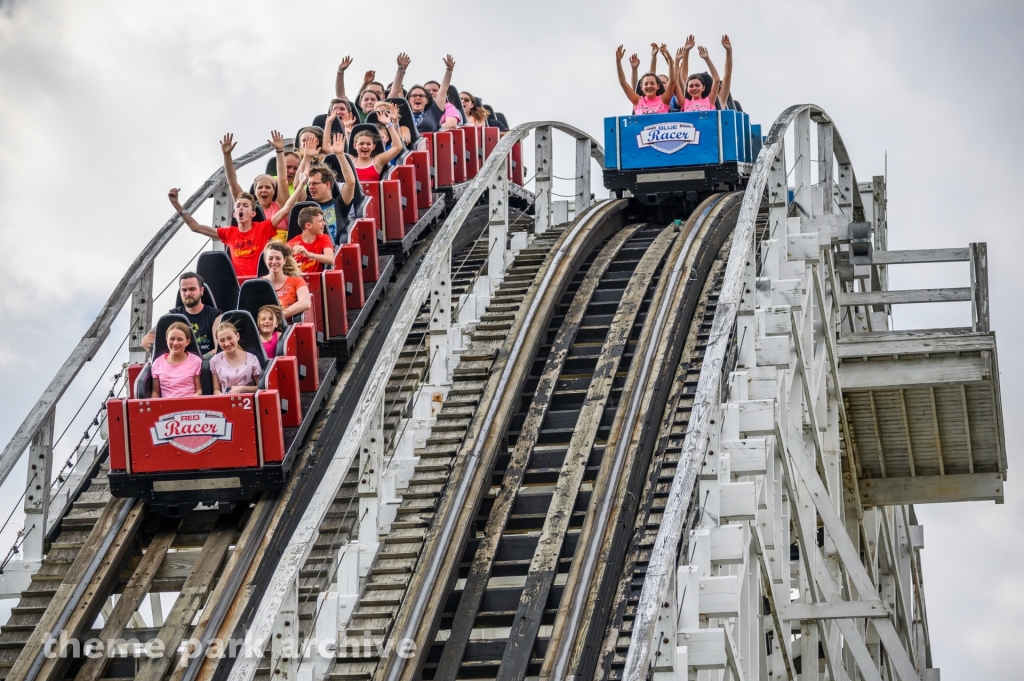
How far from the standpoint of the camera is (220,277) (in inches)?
468

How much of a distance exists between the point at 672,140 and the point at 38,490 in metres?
8.04

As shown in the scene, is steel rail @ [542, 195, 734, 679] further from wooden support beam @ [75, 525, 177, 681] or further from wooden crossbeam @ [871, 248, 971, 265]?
wooden support beam @ [75, 525, 177, 681]

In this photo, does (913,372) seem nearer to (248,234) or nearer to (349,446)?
(248,234)

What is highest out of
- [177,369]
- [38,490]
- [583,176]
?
[583,176]

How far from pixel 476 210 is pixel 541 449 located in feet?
20.1

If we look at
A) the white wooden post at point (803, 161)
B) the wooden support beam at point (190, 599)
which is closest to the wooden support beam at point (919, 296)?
the white wooden post at point (803, 161)

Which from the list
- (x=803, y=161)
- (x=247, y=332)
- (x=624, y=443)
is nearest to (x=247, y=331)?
(x=247, y=332)

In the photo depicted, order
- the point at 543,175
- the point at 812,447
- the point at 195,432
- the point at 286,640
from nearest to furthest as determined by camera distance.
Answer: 1. the point at 286,640
2. the point at 195,432
3. the point at 812,447
4. the point at 543,175

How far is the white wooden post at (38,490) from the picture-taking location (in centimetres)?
1066

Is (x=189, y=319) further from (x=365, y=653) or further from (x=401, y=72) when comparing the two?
(x=401, y=72)

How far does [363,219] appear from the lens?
13188mm

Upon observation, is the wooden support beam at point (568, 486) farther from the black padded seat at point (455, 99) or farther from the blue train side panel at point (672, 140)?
the black padded seat at point (455, 99)

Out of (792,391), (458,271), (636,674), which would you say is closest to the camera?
(636,674)

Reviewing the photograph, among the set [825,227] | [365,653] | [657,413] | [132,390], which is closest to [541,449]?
[657,413]
